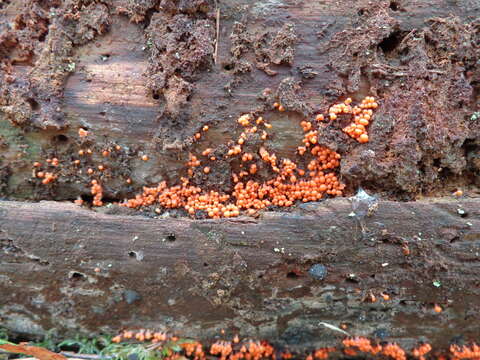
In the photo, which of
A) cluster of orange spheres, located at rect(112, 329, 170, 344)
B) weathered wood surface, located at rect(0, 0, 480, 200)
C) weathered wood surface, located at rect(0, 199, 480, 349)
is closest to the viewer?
weathered wood surface, located at rect(0, 199, 480, 349)

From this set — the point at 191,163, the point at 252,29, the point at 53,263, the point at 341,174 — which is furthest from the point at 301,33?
the point at 53,263

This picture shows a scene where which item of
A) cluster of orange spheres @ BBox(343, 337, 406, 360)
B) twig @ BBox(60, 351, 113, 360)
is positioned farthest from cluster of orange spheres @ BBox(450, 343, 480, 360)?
twig @ BBox(60, 351, 113, 360)

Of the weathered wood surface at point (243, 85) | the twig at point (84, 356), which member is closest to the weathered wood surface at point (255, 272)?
the twig at point (84, 356)

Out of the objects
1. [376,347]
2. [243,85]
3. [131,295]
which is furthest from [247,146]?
[376,347]

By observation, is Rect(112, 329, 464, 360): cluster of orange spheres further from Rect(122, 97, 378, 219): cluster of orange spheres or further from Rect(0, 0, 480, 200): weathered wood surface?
Rect(0, 0, 480, 200): weathered wood surface

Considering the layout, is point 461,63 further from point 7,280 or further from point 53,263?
point 7,280

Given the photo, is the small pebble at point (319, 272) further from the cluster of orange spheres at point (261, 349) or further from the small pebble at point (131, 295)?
the small pebble at point (131, 295)

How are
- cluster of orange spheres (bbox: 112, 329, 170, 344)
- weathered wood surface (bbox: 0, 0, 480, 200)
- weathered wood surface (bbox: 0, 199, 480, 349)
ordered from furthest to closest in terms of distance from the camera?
weathered wood surface (bbox: 0, 0, 480, 200) → cluster of orange spheres (bbox: 112, 329, 170, 344) → weathered wood surface (bbox: 0, 199, 480, 349)

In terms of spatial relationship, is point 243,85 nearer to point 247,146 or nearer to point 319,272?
point 247,146
